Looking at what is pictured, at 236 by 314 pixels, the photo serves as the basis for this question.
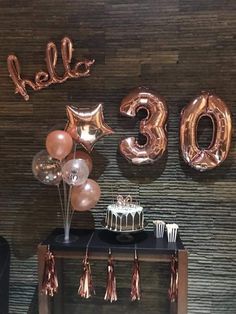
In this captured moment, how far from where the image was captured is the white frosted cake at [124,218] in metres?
2.18

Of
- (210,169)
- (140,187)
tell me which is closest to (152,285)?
(140,187)

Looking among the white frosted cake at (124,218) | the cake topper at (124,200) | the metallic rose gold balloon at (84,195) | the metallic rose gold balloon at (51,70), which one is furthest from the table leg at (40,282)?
the metallic rose gold balloon at (51,70)

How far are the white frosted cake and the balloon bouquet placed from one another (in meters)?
0.14

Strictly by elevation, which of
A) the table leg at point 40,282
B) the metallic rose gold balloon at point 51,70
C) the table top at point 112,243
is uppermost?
the metallic rose gold balloon at point 51,70

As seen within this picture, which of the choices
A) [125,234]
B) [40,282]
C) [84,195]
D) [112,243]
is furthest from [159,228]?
[40,282]

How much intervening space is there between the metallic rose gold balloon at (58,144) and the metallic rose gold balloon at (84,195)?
0.74ft

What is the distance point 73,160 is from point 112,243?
1.86 feet

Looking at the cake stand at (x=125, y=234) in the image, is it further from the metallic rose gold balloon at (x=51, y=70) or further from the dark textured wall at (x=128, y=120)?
the metallic rose gold balloon at (x=51, y=70)

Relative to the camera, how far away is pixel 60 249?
213 cm

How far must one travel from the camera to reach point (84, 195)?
84.4 inches

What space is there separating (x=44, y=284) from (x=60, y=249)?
233mm

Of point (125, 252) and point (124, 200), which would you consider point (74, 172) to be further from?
point (125, 252)

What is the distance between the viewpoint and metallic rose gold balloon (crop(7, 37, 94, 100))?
2369 mm

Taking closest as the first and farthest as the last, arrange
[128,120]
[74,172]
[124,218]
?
[74,172]
[124,218]
[128,120]
